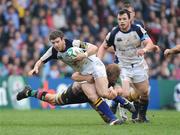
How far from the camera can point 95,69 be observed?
1429 centimetres

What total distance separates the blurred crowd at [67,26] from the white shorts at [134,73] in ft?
29.4

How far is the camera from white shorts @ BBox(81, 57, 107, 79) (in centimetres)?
1422

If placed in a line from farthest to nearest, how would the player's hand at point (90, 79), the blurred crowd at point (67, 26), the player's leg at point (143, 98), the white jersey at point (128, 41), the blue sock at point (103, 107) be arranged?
the blurred crowd at point (67, 26)
the player's leg at point (143, 98)
the white jersey at point (128, 41)
the player's hand at point (90, 79)
the blue sock at point (103, 107)

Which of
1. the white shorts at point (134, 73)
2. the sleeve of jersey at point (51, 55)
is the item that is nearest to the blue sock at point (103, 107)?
the sleeve of jersey at point (51, 55)

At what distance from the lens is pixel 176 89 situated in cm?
2433

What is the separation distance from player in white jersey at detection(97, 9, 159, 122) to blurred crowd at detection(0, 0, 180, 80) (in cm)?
900

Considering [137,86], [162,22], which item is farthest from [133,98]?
[162,22]

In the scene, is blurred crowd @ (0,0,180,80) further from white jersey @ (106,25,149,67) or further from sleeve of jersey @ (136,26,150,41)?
sleeve of jersey @ (136,26,150,41)

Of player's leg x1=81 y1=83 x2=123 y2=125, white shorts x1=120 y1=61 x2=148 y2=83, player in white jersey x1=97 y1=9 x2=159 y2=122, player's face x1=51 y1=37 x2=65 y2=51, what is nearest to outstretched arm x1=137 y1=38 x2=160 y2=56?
player in white jersey x1=97 y1=9 x2=159 y2=122

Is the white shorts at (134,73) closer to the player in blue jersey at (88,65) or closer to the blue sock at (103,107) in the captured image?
the player in blue jersey at (88,65)

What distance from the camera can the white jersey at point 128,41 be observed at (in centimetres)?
1509

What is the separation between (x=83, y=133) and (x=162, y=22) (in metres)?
16.5

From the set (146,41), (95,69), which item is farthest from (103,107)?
(146,41)

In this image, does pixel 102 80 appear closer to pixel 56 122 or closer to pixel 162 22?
pixel 56 122
